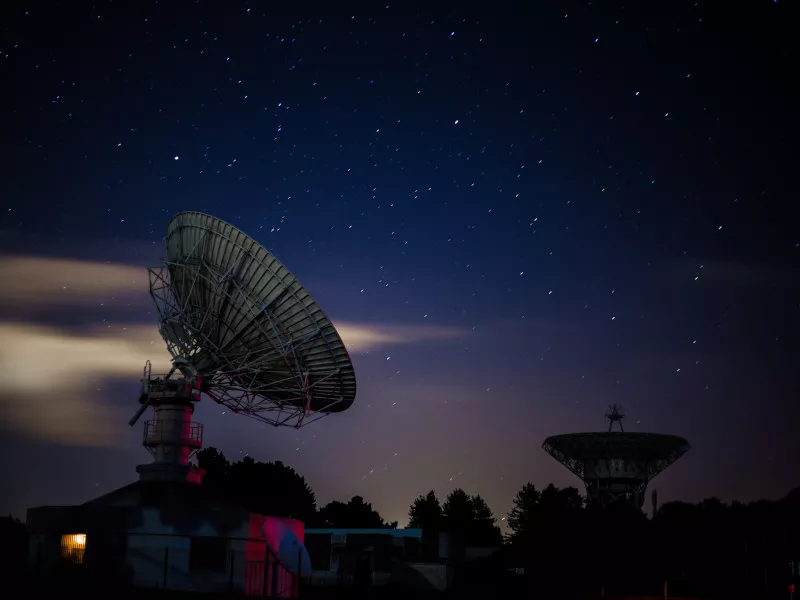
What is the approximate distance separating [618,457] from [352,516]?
46039 millimetres

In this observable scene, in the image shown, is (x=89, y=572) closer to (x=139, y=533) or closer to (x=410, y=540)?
(x=139, y=533)

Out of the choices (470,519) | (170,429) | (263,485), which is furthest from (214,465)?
(170,429)

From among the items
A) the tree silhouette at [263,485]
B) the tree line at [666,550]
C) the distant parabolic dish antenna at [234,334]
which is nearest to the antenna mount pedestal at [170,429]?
the distant parabolic dish antenna at [234,334]

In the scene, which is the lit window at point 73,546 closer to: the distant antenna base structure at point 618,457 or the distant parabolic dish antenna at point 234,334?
the distant parabolic dish antenna at point 234,334

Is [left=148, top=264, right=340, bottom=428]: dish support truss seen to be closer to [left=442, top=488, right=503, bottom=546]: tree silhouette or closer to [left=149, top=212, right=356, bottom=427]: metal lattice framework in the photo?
[left=149, top=212, right=356, bottom=427]: metal lattice framework

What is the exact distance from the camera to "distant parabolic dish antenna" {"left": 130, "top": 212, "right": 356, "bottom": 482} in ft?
122

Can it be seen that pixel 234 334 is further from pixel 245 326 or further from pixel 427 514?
pixel 427 514

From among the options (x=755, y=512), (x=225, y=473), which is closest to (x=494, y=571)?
(x=755, y=512)

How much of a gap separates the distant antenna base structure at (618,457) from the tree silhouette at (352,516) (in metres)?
38.9

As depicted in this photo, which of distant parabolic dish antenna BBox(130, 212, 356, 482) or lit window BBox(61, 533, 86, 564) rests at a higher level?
distant parabolic dish antenna BBox(130, 212, 356, 482)

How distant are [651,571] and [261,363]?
111ft

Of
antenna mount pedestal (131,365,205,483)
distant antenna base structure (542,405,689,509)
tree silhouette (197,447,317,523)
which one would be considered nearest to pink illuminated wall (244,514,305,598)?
antenna mount pedestal (131,365,205,483)

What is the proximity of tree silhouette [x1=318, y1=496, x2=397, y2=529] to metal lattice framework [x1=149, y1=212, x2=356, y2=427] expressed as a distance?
6579cm

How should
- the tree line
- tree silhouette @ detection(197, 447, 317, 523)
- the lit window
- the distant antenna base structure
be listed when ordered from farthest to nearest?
tree silhouette @ detection(197, 447, 317, 523), the distant antenna base structure, the tree line, the lit window
